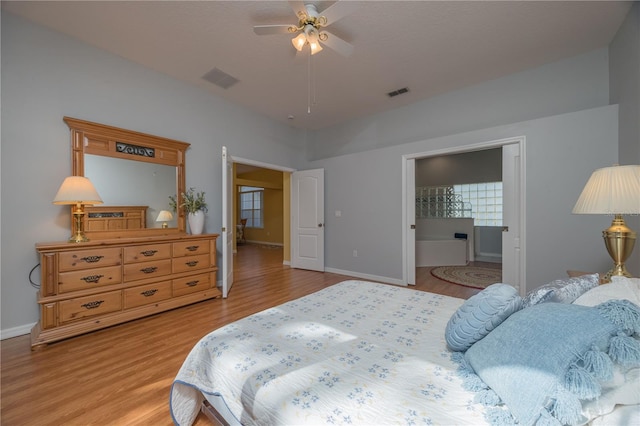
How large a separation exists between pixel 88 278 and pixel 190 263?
3.14 ft

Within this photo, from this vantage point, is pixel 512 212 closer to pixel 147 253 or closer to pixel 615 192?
pixel 615 192

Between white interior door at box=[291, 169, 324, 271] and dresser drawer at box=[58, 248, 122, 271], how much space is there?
10.4 ft

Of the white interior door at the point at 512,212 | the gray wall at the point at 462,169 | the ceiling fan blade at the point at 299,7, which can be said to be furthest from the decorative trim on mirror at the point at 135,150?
the gray wall at the point at 462,169

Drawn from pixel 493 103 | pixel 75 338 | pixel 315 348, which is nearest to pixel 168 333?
pixel 75 338

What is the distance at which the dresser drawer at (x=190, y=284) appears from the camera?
2.99 m

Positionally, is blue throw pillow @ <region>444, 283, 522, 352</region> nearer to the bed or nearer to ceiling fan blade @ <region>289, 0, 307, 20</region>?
the bed

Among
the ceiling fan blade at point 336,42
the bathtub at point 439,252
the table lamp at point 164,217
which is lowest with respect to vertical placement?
the bathtub at point 439,252

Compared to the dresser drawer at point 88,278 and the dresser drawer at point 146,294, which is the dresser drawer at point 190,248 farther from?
the dresser drawer at point 88,278

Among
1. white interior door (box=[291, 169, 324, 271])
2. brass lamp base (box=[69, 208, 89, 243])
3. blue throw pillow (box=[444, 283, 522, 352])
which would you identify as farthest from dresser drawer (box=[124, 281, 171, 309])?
blue throw pillow (box=[444, 283, 522, 352])

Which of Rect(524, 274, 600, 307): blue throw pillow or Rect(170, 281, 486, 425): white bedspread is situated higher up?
Rect(524, 274, 600, 307): blue throw pillow

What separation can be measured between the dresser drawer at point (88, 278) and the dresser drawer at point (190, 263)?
54 cm

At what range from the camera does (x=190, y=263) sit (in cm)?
314

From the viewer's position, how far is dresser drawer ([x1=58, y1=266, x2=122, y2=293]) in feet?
7.39

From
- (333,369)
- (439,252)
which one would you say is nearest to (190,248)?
(333,369)
